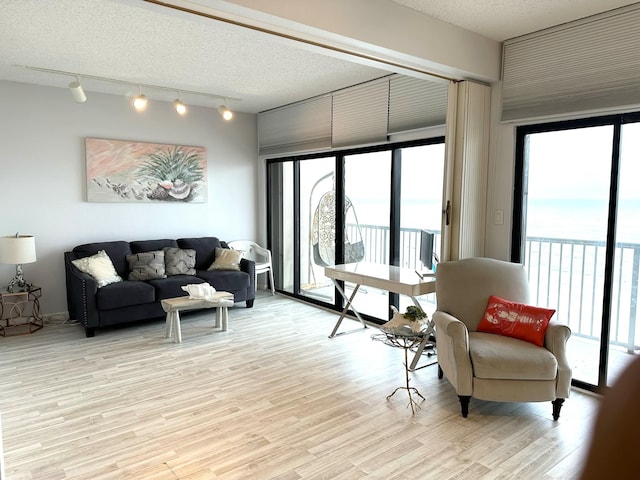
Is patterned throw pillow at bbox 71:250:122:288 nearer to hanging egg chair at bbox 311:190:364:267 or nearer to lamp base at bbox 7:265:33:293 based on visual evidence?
lamp base at bbox 7:265:33:293

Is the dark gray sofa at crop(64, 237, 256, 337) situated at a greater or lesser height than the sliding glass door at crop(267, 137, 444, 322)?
lesser

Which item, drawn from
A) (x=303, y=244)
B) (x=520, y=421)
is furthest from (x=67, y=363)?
(x=520, y=421)

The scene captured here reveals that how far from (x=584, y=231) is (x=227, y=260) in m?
4.02

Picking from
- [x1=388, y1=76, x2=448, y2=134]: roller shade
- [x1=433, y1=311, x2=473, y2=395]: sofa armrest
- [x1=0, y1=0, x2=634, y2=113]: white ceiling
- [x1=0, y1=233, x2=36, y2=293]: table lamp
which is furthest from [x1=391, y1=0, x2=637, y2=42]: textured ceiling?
[x1=0, y1=233, x2=36, y2=293]: table lamp

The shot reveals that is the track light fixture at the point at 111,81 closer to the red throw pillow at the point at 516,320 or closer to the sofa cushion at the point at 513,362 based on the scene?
the red throw pillow at the point at 516,320

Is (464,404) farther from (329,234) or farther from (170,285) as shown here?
(170,285)

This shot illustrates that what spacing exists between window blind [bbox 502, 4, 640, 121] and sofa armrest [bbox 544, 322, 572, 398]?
156 centimetres

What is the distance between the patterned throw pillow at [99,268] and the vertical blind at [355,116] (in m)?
2.64

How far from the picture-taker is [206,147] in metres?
6.20

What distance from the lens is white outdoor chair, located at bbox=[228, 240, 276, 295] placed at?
639 cm

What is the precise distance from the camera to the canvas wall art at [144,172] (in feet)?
17.6

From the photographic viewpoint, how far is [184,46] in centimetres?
375

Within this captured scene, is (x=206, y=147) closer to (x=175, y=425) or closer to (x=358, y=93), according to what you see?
(x=358, y=93)

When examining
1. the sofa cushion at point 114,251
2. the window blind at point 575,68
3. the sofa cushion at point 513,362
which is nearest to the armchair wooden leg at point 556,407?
the sofa cushion at point 513,362
